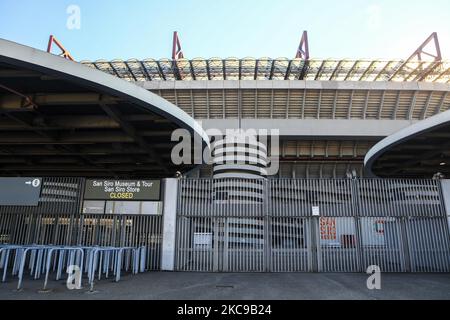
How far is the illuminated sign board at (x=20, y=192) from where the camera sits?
41.9 ft

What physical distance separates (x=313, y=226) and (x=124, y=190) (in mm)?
8162

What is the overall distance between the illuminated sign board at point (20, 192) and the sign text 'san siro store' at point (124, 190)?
229 cm

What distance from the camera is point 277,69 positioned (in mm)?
25703

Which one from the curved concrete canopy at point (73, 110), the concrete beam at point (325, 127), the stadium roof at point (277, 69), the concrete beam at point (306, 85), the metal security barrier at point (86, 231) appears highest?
the stadium roof at point (277, 69)

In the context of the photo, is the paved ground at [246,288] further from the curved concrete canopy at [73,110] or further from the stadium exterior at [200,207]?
the curved concrete canopy at [73,110]

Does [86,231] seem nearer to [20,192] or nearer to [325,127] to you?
[20,192]

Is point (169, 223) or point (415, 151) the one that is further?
point (415, 151)

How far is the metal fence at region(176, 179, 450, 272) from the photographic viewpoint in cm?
1178

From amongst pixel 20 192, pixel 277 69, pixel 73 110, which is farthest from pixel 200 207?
pixel 277 69

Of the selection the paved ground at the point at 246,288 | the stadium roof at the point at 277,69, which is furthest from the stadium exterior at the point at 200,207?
the stadium roof at the point at 277,69

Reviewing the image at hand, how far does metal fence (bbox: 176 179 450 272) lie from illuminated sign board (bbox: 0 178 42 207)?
21.0 ft

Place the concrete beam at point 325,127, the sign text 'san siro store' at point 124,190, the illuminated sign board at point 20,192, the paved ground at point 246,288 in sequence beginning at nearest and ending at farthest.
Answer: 1. the paved ground at point 246,288
2. the sign text 'san siro store' at point 124,190
3. the illuminated sign board at point 20,192
4. the concrete beam at point 325,127

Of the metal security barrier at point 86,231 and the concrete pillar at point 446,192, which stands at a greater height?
the concrete pillar at point 446,192
